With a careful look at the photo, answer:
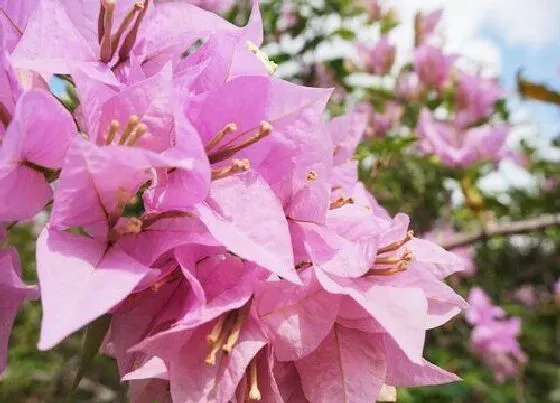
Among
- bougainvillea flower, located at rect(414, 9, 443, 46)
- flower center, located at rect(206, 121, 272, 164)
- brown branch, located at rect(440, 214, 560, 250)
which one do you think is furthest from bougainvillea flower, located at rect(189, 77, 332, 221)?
bougainvillea flower, located at rect(414, 9, 443, 46)

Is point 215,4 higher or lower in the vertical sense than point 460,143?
higher

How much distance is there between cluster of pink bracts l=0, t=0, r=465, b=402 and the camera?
44 cm

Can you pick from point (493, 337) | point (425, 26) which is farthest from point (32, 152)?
point (493, 337)

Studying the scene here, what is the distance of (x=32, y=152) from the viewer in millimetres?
444

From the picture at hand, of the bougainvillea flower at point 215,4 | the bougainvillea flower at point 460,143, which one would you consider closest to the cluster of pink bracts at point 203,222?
the bougainvillea flower at point 460,143

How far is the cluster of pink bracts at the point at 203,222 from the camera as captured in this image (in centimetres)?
44

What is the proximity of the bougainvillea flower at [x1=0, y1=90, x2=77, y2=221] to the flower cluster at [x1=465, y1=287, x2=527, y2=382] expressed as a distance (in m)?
1.98

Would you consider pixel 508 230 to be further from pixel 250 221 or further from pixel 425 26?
pixel 250 221

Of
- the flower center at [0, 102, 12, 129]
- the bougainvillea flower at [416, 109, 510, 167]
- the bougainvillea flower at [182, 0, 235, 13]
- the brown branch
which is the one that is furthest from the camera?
the bougainvillea flower at [182, 0, 235, 13]

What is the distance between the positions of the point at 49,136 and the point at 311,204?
7.4 inches

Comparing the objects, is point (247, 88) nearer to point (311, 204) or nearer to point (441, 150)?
point (311, 204)

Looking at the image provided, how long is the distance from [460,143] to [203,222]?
131 centimetres

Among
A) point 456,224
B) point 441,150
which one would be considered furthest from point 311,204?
point 456,224

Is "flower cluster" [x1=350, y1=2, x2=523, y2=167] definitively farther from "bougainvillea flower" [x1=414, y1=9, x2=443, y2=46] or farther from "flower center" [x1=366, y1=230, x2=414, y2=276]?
"flower center" [x1=366, y1=230, x2=414, y2=276]
